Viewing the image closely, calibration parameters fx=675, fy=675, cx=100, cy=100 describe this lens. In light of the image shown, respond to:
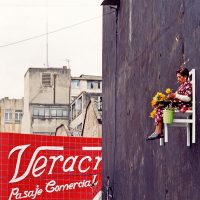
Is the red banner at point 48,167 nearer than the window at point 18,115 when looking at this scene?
Yes

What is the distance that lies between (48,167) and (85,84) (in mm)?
48887

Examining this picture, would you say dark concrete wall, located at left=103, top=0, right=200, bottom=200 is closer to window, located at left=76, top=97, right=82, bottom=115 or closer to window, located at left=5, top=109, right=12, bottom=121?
window, located at left=76, top=97, right=82, bottom=115

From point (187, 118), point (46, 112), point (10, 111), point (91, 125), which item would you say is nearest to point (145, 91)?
point (187, 118)

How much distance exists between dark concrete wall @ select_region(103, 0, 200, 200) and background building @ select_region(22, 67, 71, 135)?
162 ft

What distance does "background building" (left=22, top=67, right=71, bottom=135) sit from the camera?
68.8 metres

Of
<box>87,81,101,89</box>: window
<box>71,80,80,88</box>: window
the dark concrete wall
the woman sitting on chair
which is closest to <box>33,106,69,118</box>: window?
<box>71,80,80,88</box>: window

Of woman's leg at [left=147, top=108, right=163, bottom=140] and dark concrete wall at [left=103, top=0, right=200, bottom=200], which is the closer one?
woman's leg at [left=147, top=108, right=163, bottom=140]

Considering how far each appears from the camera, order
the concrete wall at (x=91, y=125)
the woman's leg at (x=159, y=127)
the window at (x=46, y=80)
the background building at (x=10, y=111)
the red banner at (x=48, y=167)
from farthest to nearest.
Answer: the background building at (x=10, y=111) → the window at (x=46, y=80) → the concrete wall at (x=91, y=125) → the red banner at (x=48, y=167) → the woman's leg at (x=159, y=127)

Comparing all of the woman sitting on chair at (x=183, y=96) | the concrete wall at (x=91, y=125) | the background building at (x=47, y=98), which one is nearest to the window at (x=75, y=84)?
the background building at (x=47, y=98)

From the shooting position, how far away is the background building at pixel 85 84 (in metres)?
77.5

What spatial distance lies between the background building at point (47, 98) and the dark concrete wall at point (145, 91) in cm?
4930

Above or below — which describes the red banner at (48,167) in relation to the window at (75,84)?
below

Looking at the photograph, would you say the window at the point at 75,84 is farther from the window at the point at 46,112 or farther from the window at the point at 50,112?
the window at the point at 46,112

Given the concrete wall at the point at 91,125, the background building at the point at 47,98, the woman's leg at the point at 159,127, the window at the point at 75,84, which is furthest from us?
the window at the point at 75,84
